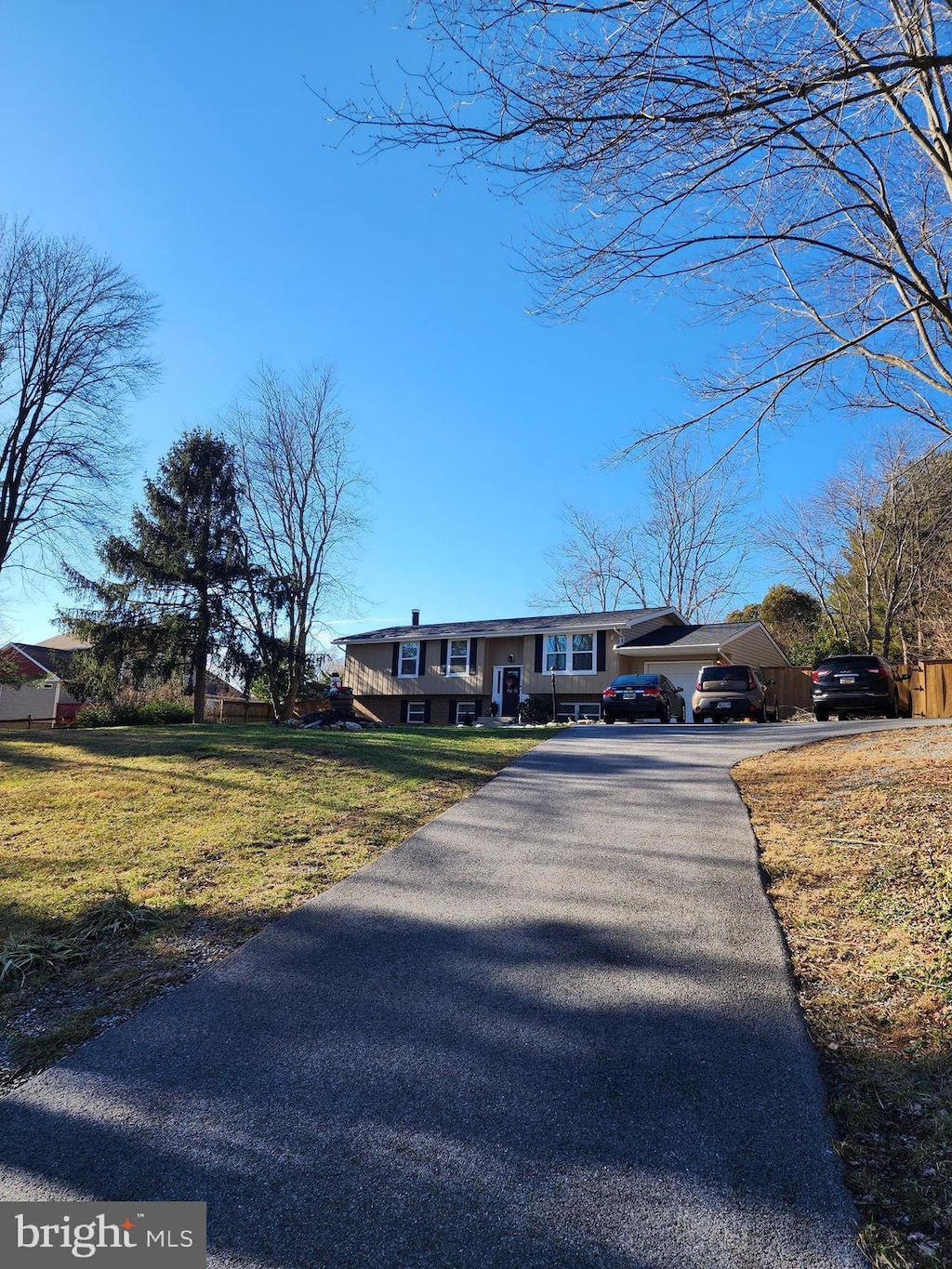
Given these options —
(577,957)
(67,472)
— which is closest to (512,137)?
(577,957)

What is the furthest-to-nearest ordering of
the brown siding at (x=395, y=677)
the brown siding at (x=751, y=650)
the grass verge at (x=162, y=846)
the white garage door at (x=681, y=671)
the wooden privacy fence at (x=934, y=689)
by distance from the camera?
the brown siding at (x=395, y=677) < the white garage door at (x=681, y=671) < the brown siding at (x=751, y=650) < the wooden privacy fence at (x=934, y=689) < the grass verge at (x=162, y=846)

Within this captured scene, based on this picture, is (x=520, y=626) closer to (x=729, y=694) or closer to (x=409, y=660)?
(x=409, y=660)

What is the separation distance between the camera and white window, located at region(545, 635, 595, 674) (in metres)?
25.2

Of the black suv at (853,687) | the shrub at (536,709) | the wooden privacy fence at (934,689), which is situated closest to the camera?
the black suv at (853,687)

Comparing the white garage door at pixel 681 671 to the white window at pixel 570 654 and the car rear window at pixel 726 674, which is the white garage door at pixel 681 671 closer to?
the white window at pixel 570 654

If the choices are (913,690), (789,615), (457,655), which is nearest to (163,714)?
(457,655)

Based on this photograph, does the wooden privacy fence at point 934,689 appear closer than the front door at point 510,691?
Yes

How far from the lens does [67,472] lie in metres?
17.1

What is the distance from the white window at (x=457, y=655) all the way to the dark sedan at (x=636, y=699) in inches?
371

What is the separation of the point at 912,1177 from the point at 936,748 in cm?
786

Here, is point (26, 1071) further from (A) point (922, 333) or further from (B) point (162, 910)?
(A) point (922, 333)

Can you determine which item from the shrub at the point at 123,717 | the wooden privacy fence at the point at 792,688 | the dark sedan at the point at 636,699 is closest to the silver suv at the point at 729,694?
the dark sedan at the point at 636,699

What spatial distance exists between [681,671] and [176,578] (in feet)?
55.8

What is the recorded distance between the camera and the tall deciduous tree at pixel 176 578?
74.8 feet
